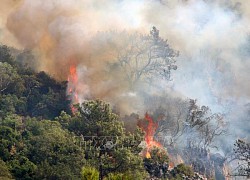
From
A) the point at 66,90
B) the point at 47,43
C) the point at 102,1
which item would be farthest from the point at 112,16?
the point at 66,90

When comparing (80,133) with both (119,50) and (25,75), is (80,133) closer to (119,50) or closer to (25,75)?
(25,75)

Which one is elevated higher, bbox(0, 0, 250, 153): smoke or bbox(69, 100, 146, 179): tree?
bbox(0, 0, 250, 153): smoke

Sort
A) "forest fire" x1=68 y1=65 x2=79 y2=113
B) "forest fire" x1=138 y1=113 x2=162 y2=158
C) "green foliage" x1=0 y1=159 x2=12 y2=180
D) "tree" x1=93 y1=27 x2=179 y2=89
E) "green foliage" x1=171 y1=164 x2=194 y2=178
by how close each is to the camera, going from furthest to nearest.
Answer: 1. "tree" x1=93 y1=27 x2=179 y2=89
2. "forest fire" x1=68 y1=65 x2=79 y2=113
3. "forest fire" x1=138 y1=113 x2=162 y2=158
4. "green foliage" x1=171 y1=164 x2=194 y2=178
5. "green foliage" x1=0 y1=159 x2=12 y2=180

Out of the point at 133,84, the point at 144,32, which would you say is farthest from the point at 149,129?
the point at 144,32

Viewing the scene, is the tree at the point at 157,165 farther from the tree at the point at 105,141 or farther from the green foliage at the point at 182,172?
the tree at the point at 105,141

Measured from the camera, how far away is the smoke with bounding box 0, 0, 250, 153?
179ft

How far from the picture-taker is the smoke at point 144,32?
54688 millimetres

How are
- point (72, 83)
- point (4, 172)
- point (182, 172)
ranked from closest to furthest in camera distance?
1. point (4, 172)
2. point (182, 172)
3. point (72, 83)

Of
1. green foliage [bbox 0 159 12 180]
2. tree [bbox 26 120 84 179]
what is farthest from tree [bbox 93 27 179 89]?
green foliage [bbox 0 159 12 180]

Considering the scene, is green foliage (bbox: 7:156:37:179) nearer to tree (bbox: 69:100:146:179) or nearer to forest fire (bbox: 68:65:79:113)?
tree (bbox: 69:100:146:179)

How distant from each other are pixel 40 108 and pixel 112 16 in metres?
21.3

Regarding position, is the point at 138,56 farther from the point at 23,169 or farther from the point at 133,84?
the point at 23,169

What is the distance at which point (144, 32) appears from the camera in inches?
2319

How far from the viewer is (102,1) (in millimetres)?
67812
